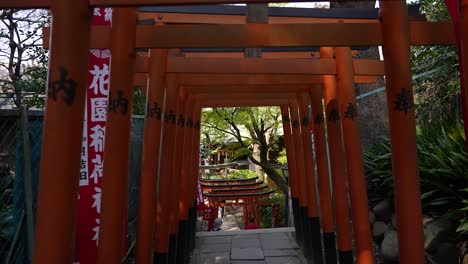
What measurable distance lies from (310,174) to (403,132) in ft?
11.5

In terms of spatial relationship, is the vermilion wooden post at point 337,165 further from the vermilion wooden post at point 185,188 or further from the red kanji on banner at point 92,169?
the vermilion wooden post at point 185,188

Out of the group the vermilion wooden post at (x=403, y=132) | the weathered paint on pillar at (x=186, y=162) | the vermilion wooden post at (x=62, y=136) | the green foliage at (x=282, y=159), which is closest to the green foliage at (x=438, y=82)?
the weathered paint on pillar at (x=186, y=162)

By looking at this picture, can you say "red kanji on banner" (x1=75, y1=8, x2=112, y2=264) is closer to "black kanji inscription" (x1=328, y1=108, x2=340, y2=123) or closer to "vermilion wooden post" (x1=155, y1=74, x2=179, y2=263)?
"vermilion wooden post" (x1=155, y1=74, x2=179, y2=263)

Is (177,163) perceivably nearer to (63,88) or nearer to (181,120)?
(181,120)

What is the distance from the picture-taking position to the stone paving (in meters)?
6.21

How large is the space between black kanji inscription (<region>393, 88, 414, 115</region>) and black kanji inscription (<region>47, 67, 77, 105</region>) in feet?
5.48

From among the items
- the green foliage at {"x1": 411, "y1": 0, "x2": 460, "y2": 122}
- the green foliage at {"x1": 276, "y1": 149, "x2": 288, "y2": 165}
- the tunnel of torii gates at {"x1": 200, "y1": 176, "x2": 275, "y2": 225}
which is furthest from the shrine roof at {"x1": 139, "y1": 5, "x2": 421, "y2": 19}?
the green foliage at {"x1": 276, "y1": 149, "x2": 288, "y2": 165}

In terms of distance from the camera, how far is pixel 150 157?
11.3 feet

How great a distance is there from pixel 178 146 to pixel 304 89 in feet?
5.82

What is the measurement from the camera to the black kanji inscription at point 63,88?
182 cm

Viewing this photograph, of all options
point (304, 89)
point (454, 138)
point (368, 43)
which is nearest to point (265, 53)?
point (304, 89)

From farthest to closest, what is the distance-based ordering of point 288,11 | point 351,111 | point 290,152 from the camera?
point 290,152 → point 288,11 → point 351,111

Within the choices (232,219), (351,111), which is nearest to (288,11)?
(351,111)

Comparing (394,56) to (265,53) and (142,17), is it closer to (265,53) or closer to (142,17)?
(142,17)
